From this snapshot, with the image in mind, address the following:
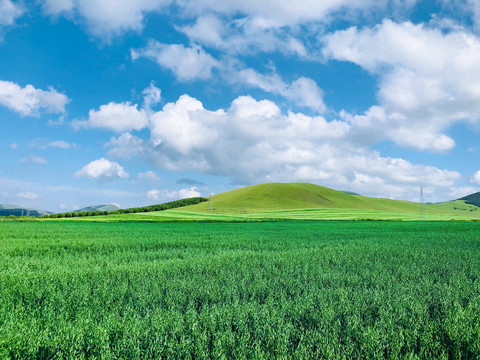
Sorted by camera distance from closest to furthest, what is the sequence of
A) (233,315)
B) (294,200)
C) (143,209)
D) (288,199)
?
(233,315) < (143,209) < (294,200) < (288,199)

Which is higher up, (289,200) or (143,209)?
(289,200)

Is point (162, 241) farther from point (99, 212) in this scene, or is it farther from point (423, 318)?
point (99, 212)

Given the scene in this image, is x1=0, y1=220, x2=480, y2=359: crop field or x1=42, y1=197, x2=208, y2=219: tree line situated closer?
x1=0, y1=220, x2=480, y2=359: crop field

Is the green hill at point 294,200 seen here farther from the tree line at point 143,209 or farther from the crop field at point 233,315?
the crop field at point 233,315

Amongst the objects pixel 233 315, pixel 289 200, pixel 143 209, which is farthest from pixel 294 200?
pixel 233 315

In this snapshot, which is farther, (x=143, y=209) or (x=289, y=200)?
(x=289, y=200)

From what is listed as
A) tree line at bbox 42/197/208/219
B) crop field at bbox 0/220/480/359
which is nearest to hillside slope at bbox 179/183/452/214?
tree line at bbox 42/197/208/219

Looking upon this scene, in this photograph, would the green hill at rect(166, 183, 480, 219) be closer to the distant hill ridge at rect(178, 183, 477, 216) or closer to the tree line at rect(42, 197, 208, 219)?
the distant hill ridge at rect(178, 183, 477, 216)

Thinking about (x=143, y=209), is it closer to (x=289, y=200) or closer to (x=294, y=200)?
(x=289, y=200)

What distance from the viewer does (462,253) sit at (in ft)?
37.8

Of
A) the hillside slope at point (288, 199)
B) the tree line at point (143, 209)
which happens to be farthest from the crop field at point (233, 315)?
the hillside slope at point (288, 199)

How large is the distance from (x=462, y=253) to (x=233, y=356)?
12.2m

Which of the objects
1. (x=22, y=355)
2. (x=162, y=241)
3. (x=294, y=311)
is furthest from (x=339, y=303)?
(x=162, y=241)

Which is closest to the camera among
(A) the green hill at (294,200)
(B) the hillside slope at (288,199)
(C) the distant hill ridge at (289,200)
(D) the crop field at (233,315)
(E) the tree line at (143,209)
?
(D) the crop field at (233,315)
